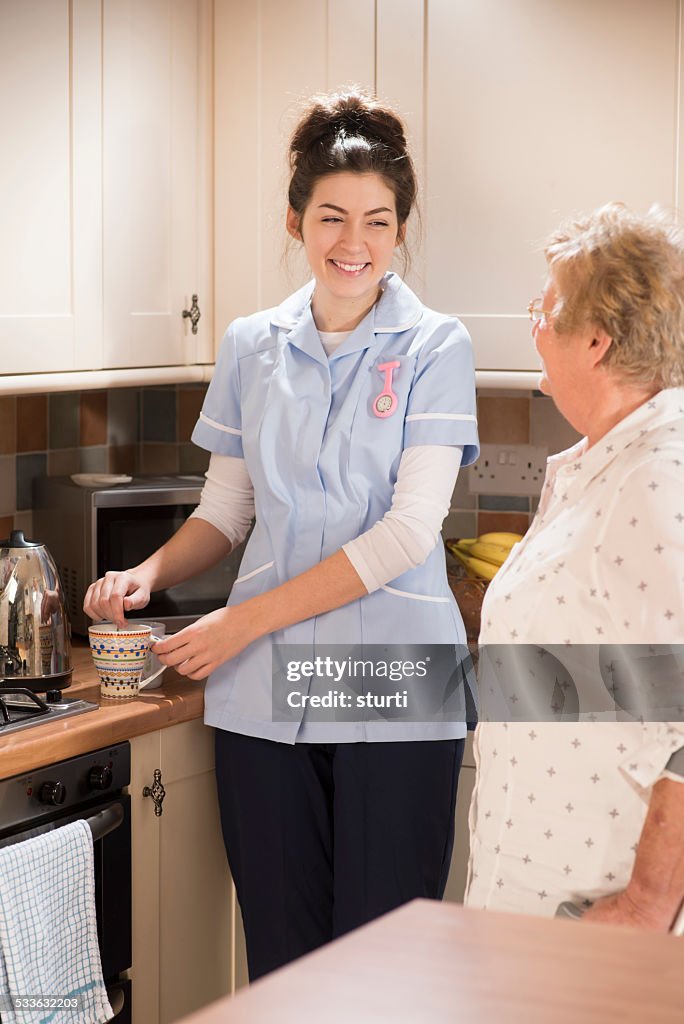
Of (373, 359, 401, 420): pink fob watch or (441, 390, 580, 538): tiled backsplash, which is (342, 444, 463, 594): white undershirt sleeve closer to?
(373, 359, 401, 420): pink fob watch

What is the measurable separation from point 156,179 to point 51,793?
115 cm

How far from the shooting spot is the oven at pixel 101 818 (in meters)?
1.69

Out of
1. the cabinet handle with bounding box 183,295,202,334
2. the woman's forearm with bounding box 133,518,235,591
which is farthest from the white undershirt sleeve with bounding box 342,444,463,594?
the cabinet handle with bounding box 183,295,202,334

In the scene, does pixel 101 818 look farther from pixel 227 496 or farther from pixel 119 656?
pixel 227 496

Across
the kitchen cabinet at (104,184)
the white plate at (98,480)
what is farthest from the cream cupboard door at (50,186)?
the white plate at (98,480)

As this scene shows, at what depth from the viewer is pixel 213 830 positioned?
6.77 ft

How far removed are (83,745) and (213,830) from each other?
38 cm

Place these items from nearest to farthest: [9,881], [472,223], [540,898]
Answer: [540,898] < [9,881] < [472,223]

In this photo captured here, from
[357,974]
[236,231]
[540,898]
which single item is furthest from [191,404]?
[357,974]

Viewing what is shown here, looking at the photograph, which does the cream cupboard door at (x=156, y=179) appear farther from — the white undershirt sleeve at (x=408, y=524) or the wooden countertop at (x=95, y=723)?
the white undershirt sleeve at (x=408, y=524)

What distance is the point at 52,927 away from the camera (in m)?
1.68

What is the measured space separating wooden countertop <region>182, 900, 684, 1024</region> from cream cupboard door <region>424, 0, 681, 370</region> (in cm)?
181

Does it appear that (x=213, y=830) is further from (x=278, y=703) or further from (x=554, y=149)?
(x=554, y=149)

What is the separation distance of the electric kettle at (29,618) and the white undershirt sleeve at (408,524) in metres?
0.50
